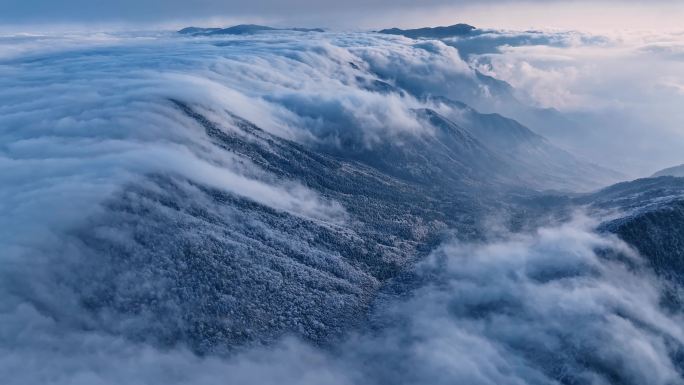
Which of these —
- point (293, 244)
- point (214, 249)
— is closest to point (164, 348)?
point (214, 249)

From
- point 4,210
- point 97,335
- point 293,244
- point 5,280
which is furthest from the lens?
point 293,244

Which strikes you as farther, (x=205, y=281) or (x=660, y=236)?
(x=660, y=236)

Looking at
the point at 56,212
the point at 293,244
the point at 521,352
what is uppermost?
the point at 56,212

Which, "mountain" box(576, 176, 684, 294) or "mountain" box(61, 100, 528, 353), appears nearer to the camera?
"mountain" box(61, 100, 528, 353)

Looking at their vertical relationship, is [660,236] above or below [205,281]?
above

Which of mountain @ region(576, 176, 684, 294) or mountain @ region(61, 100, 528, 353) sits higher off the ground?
mountain @ region(576, 176, 684, 294)

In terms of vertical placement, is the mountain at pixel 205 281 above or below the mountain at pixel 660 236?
below

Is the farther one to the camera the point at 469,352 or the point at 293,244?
the point at 293,244

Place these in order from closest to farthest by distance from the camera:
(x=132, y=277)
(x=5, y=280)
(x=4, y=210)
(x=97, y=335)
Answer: (x=97, y=335) → (x=5, y=280) → (x=132, y=277) → (x=4, y=210)

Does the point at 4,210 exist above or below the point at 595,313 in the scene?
above

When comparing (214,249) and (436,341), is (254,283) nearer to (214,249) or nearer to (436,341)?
(214,249)

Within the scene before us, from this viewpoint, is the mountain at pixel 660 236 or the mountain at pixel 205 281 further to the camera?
the mountain at pixel 660 236
